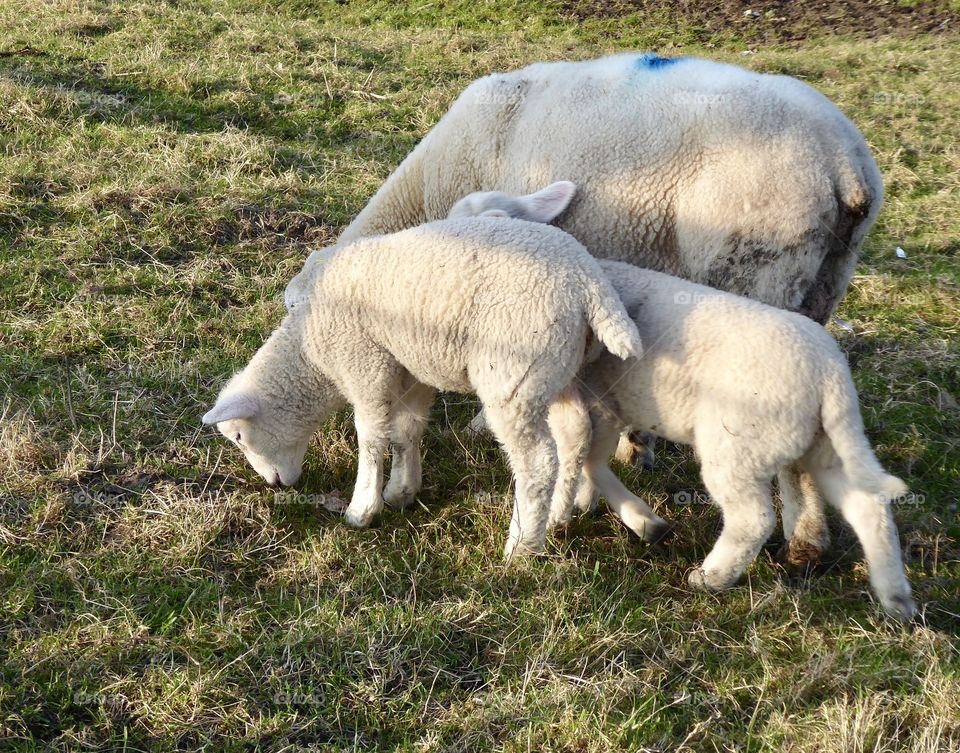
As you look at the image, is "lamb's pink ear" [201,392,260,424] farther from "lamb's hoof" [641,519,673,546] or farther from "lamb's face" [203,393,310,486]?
"lamb's hoof" [641,519,673,546]

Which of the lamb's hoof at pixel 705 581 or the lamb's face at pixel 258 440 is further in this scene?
the lamb's face at pixel 258 440

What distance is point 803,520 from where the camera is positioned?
11.8 ft

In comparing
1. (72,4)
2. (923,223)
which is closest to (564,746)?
(923,223)

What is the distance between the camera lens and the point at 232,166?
6.47m

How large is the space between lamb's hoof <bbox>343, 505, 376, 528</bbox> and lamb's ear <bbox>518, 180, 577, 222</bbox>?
55.1 inches

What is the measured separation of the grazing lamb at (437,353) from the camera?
3.23 metres

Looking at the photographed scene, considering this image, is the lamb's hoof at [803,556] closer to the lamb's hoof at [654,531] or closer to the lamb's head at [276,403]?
the lamb's hoof at [654,531]

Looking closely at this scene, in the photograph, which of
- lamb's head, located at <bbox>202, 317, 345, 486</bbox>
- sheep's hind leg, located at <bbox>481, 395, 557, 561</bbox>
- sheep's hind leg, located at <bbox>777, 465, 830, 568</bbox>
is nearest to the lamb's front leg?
lamb's head, located at <bbox>202, 317, 345, 486</bbox>

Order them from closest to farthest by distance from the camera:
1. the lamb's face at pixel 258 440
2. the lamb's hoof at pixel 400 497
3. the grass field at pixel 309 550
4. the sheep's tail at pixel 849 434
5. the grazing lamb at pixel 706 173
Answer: the grass field at pixel 309 550 < the sheep's tail at pixel 849 434 < the grazing lamb at pixel 706 173 < the lamb's face at pixel 258 440 < the lamb's hoof at pixel 400 497

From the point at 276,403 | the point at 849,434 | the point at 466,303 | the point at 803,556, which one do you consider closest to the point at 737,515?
the point at 849,434

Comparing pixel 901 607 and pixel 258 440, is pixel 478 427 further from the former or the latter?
pixel 901 607

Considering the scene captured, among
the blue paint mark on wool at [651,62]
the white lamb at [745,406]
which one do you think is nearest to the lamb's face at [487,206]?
the white lamb at [745,406]

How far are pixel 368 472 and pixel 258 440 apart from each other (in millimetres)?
489

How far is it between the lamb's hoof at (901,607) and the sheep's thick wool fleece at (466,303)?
1.26 metres
